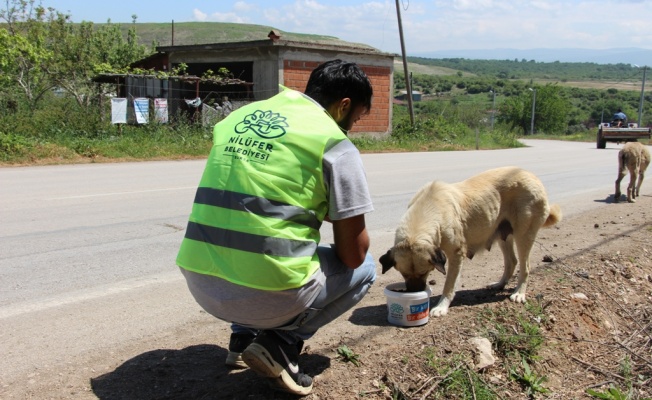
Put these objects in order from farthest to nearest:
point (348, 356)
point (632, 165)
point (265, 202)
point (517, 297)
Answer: point (632, 165), point (517, 297), point (348, 356), point (265, 202)

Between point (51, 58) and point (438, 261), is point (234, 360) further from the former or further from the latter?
point (51, 58)

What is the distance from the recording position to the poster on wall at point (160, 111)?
65.8 ft

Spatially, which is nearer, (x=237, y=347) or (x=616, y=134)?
(x=237, y=347)

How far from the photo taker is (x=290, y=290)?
3006mm

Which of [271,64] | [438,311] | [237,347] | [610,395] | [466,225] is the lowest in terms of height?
[610,395]

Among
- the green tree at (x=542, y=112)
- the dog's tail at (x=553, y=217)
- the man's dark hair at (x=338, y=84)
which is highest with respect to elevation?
the man's dark hair at (x=338, y=84)

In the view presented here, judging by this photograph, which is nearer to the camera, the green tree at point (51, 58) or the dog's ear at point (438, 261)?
the dog's ear at point (438, 261)

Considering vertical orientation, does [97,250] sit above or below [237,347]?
below

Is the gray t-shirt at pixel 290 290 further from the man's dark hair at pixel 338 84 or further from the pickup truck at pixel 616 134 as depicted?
the pickup truck at pixel 616 134

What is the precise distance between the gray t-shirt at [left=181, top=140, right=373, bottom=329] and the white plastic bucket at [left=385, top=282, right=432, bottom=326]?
1.41m

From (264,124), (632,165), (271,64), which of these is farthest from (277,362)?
(271,64)

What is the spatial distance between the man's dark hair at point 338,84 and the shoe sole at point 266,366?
1.36m

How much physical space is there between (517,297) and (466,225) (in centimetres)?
85

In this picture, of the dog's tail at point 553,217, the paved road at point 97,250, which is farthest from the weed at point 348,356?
the dog's tail at point 553,217
